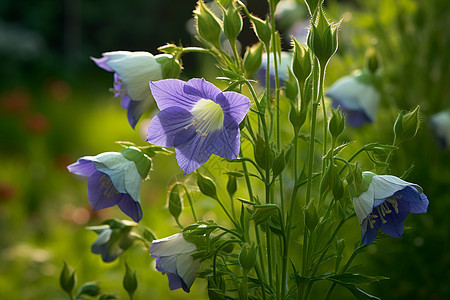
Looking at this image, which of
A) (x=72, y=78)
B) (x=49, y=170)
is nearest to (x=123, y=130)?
(x=49, y=170)

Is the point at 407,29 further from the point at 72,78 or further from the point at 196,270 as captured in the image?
the point at 72,78

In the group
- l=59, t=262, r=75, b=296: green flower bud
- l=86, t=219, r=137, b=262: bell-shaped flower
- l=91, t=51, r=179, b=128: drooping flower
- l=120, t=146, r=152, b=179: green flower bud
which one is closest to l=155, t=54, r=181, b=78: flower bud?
l=91, t=51, r=179, b=128: drooping flower

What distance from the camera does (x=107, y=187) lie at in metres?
0.69

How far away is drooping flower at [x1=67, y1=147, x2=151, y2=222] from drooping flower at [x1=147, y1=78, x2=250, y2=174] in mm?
47

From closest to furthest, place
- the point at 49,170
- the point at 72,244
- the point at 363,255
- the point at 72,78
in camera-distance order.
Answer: the point at 363,255 → the point at 72,244 → the point at 49,170 → the point at 72,78

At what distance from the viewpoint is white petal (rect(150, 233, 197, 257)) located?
0.62 meters

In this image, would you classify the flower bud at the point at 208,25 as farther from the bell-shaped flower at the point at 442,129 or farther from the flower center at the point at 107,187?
the bell-shaped flower at the point at 442,129

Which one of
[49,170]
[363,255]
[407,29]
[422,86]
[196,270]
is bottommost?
[49,170]

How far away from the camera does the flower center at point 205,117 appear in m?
0.65

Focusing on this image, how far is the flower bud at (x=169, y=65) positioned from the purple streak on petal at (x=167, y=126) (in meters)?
0.06

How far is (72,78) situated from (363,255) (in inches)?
233

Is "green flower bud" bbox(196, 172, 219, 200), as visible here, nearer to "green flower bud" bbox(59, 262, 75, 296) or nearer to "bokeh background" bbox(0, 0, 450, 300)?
"bokeh background" bbox(0, 0, 450, 300)

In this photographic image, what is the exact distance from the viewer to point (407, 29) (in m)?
1.47

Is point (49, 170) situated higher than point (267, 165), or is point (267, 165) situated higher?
point (267, 165)
